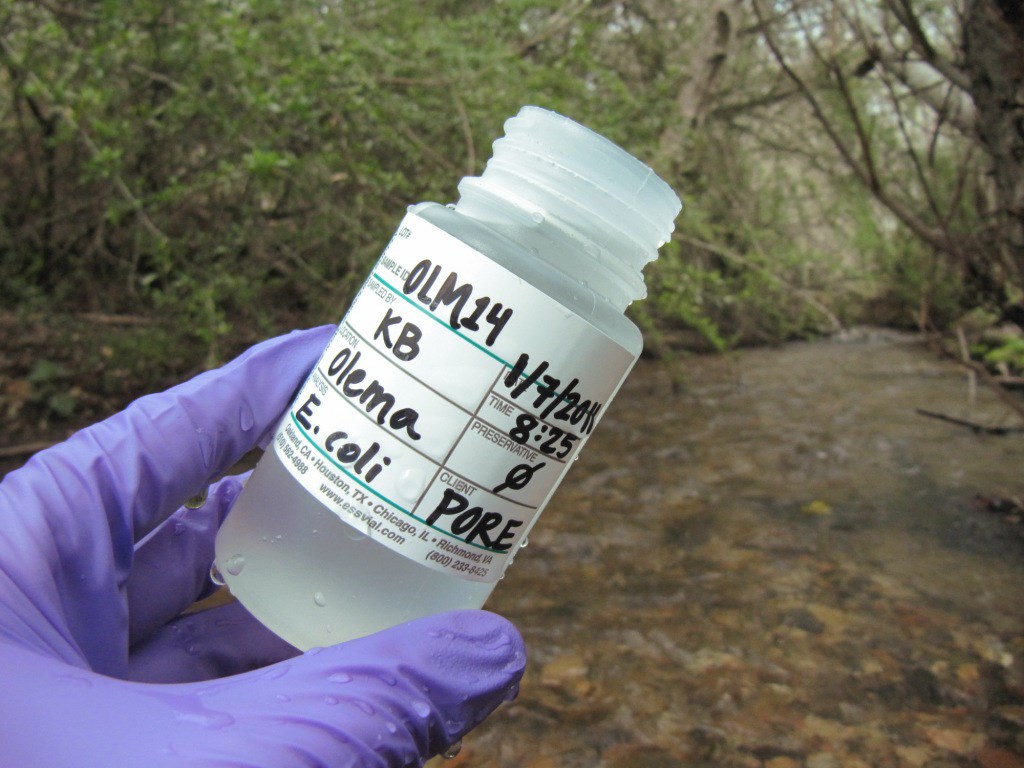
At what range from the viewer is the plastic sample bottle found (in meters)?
1.28

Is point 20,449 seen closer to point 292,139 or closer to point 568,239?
point 292,139

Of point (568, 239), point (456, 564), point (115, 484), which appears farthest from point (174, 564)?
point (568, 239)

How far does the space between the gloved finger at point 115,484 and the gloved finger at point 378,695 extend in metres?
0.35

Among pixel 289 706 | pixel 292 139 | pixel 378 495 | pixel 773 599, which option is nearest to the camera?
pixel 289 706

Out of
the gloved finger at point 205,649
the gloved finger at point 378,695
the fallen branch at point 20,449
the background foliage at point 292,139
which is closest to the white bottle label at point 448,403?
the gloved finger at point 378,695

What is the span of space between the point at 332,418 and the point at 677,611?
2254 mm

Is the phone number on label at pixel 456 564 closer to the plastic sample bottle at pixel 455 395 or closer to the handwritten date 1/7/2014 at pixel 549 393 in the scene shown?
the plastic sample bottle at pixel 455 395

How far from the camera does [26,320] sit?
15.3 feet

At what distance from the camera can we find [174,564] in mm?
1715

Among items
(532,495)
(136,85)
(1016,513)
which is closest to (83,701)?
(532,495)

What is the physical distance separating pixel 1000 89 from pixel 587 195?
5.99ft

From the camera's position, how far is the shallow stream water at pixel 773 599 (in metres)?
2.47

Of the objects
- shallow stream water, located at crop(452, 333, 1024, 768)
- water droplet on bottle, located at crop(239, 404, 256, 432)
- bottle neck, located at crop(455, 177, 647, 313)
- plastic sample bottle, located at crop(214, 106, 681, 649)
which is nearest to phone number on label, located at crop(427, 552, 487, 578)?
plastic sample bottle, located at crop(214, 106, 681, 649)

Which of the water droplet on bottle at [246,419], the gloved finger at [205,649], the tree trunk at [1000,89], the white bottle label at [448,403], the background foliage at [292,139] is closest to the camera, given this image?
the white bottle label at [448,403]
